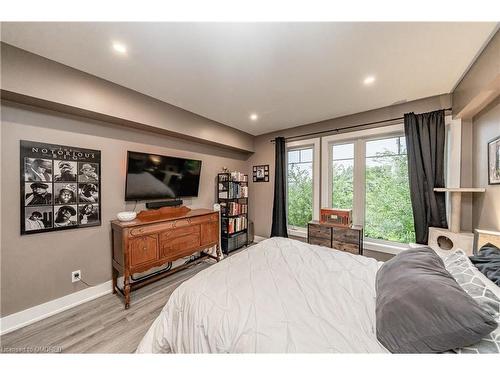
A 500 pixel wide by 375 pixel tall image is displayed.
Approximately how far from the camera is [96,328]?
5.25 ft

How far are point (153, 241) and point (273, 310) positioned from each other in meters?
1.69

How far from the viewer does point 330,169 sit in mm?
3107

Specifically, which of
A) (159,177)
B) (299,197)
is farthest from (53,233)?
(299,197)

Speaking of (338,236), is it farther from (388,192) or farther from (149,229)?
(149,229)

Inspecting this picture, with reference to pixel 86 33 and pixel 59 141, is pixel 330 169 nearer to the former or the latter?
pixel 86 33

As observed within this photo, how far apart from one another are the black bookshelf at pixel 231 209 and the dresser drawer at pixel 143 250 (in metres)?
1.40

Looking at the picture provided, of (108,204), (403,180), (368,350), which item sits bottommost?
(368,350)

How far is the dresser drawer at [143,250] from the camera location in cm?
193

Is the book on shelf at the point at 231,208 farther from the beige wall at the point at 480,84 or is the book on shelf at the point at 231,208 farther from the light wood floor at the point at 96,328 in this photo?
the beige wall at the point at 480,84

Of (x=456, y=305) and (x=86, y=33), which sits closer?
(x=456, y=305)
